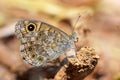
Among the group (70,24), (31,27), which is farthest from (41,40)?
(70,24)

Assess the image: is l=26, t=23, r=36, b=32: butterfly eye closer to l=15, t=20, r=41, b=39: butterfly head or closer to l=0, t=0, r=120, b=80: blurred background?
l=15, t=20, r=41, b=39: butterfly head

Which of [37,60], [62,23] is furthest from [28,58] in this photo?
[62,23]

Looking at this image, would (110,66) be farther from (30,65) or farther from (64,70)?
(64,70)

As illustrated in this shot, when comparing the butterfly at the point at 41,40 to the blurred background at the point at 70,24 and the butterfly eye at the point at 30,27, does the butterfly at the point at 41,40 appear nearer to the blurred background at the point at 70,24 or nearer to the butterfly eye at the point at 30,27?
the butterfly eye at the point at 30,27

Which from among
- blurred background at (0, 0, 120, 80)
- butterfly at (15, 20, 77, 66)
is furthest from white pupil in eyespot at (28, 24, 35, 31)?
blurred background at (0, 0, 120, 80)

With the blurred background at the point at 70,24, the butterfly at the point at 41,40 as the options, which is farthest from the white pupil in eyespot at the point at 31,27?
the blurred background at the point at 70,24
